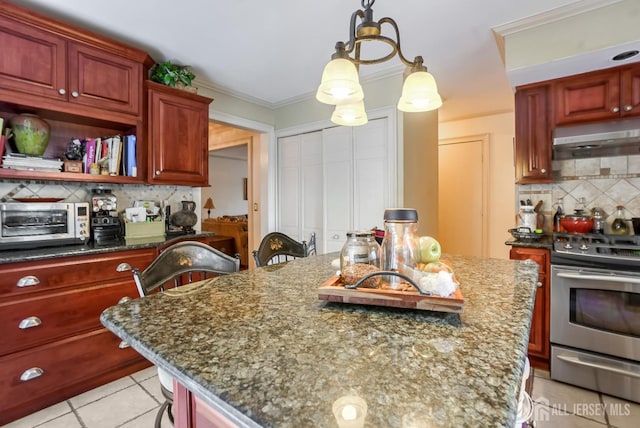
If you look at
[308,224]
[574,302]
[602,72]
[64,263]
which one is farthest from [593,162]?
[64,263]

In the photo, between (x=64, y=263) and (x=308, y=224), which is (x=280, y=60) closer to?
(x=308, y=224)

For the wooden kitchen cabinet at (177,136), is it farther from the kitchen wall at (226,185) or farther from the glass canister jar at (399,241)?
the kitchen wall at (226,185)

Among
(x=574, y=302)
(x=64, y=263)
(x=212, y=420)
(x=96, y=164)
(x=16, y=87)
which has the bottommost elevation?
(x=574, y=302)

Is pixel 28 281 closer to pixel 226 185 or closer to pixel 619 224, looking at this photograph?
pixel 619 224

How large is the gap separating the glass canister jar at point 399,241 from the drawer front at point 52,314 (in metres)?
1.89

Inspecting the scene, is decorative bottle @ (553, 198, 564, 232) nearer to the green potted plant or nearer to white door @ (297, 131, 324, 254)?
white door @ (297, 131, 324, 254)

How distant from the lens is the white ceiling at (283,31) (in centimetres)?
182

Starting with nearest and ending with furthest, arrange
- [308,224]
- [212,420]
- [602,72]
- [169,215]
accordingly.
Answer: [212,420]
[602,72]
[169,215]
[308,224]

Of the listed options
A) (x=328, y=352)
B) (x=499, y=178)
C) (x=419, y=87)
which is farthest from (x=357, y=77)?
(x=499, y=178)

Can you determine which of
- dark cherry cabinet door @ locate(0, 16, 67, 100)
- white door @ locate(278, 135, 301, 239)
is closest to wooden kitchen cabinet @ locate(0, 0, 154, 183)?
dark cherry cabinet door @ locate(0, 16, 67, 100)

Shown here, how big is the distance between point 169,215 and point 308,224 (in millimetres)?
1443

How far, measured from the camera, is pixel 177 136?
2523 mm

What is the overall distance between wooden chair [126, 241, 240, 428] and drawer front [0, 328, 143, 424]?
2.89 feet

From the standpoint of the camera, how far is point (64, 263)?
5.75 ft
